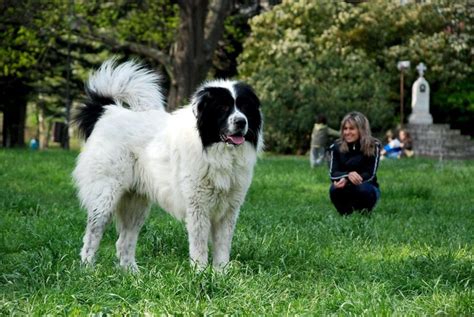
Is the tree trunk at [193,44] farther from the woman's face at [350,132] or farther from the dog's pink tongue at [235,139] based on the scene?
the dog's pink tongue at [235,139]

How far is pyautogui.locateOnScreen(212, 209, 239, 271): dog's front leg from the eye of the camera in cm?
682

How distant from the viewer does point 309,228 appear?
8867 mm

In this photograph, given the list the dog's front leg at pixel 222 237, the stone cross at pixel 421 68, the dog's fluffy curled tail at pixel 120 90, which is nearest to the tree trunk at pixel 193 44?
the stone cross at pixel 421 68

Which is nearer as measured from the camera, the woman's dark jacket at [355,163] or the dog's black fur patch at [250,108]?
the dog's black fur patch at [250,108]

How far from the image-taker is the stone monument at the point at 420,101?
3712 cm

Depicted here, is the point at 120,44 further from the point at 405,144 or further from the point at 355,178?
the point at 355,178

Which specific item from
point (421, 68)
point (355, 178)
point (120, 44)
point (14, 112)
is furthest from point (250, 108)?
point (14, 112)

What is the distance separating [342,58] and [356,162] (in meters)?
26.7

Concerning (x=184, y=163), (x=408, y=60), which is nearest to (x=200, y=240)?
(x=184, y=163)

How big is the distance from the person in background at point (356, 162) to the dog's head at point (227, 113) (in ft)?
11.2

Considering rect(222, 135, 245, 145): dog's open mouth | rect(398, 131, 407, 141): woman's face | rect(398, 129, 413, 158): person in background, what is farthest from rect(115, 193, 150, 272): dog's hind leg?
rect(398, 131, 407, 141): woman's face

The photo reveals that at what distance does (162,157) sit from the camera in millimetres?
7125

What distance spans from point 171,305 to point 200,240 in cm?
180

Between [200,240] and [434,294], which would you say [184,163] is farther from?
[434,294]
